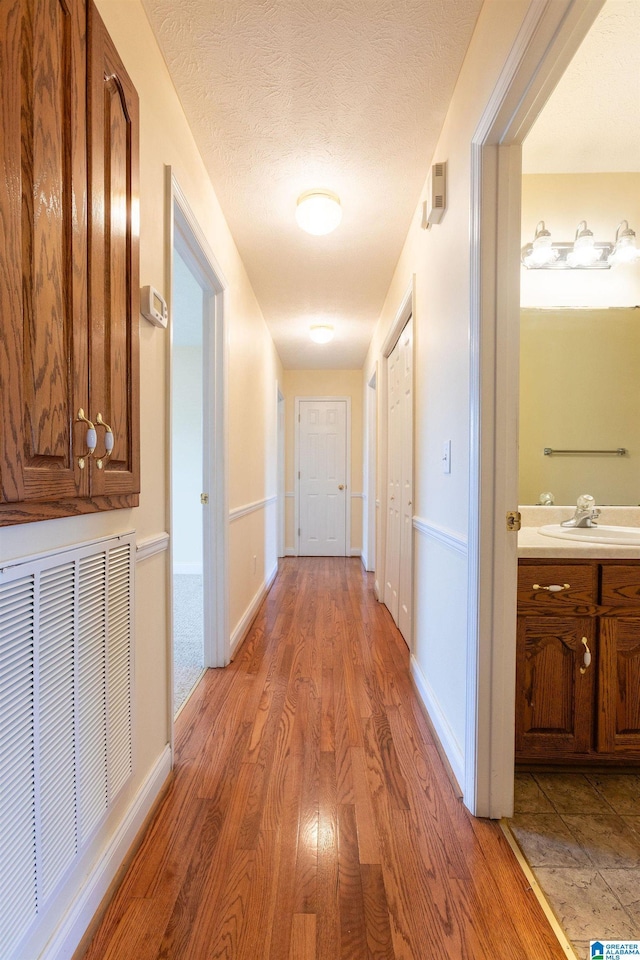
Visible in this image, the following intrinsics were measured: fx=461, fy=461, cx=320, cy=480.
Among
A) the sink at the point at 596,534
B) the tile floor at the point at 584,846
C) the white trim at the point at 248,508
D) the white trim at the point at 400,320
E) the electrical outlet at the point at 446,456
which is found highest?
the white trim at the point at 400,320

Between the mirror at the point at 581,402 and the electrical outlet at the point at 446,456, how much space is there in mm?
499

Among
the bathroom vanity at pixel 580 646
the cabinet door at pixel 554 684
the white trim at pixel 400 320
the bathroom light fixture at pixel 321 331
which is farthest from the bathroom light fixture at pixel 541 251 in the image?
the bathroom light fixture at pixel 321 331

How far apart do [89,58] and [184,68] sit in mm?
780

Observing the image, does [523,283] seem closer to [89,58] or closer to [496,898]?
[89,58]

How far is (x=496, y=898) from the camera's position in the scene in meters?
1.10

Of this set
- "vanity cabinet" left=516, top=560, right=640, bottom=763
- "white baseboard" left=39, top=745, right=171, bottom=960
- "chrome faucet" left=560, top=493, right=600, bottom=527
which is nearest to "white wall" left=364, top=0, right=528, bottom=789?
"vanity cabinet" left=516, top=560, right=640, bottom=763

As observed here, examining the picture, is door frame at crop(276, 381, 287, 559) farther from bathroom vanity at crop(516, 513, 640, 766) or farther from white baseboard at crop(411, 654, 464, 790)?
bathroom vanity at crop(516, 513, 640, 766)

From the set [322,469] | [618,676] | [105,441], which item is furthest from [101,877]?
[322,469]

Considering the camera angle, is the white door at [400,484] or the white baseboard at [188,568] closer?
the white door at [400,484]

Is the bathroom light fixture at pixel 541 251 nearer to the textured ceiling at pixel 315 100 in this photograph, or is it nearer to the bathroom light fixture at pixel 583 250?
the bathroom light fixture at pixel 583 250

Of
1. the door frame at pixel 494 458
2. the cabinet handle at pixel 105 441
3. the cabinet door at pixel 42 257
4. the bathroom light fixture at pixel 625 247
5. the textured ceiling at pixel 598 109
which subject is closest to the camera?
the cabinet door at pixel 42 257

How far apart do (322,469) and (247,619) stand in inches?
122

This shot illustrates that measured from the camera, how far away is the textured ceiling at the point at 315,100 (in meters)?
1.39

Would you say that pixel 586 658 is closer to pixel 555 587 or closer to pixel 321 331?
pixel 555 587
